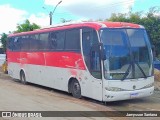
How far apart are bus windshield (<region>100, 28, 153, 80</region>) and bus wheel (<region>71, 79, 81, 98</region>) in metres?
2.22

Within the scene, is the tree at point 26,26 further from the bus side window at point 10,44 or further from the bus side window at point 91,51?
the bus side window at point 91,51

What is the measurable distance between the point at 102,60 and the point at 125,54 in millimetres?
944

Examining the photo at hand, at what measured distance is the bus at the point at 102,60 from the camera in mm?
12094

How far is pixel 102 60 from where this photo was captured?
1206 cm

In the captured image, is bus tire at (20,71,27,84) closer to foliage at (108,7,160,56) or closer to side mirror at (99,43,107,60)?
A: side mirror at (99,43,107,60)

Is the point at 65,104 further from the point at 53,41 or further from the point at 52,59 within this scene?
the point at 53,41

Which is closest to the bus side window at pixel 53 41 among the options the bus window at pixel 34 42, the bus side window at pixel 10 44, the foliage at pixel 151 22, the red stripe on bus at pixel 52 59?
the red stripe on bus at pixel 52 59

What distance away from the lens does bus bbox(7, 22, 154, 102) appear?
12094mm

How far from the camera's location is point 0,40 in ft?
189

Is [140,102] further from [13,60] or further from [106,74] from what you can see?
[13,60]

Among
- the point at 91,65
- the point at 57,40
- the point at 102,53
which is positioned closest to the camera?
the point at 102,53

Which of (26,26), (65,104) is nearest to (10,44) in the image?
(65,104)

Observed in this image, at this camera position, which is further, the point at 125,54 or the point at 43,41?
the point at 43,41

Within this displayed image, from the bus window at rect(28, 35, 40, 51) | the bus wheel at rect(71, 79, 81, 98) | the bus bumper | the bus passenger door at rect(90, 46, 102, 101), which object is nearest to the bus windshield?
the bus passenger door at rect(90, 46, 102, 101)
